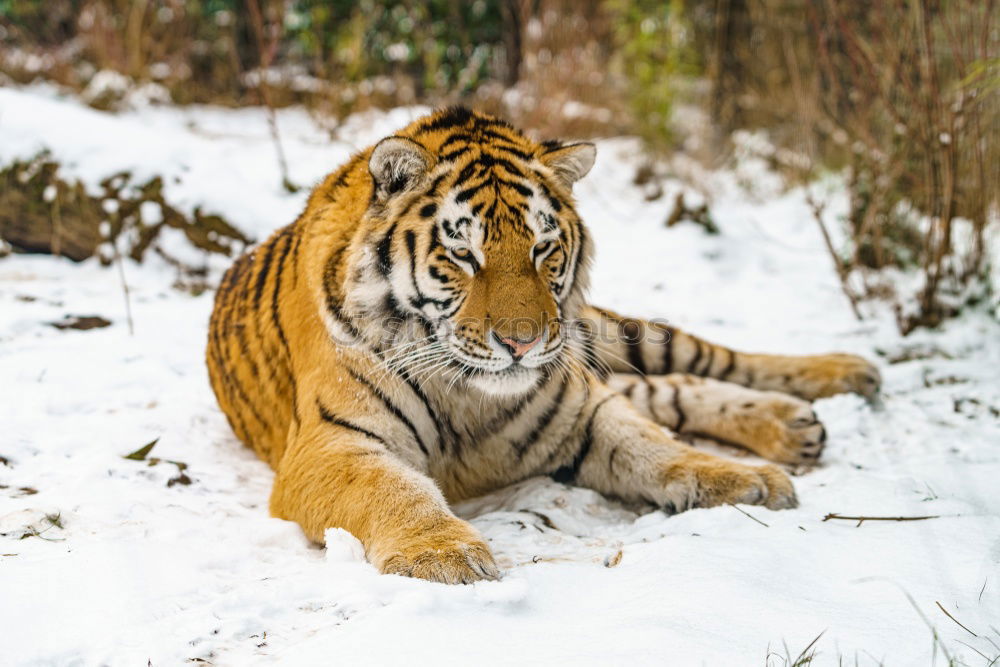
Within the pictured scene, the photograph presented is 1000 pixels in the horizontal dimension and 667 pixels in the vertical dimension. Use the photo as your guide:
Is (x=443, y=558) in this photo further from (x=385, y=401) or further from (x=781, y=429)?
(x=781, y=429)

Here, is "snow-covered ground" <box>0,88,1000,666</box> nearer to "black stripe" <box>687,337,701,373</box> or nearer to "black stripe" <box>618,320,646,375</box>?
"black stripe" <box>687,337,701,373</box>

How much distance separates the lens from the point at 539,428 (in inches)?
101

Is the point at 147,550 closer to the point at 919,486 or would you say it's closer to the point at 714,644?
the point at 714,644

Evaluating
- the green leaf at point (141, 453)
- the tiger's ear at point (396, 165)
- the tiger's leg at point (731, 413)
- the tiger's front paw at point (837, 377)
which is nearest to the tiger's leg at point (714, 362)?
the tiger's front paw at point (837, 377)

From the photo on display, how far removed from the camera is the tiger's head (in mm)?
2195

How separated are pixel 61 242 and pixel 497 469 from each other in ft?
11.6

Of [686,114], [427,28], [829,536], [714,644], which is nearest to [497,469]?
[829,536]

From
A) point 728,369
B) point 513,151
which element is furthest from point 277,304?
point 728,369

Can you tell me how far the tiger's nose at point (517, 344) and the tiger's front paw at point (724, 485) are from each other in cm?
63

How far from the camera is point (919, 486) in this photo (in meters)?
2.31

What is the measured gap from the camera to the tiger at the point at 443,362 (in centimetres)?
217

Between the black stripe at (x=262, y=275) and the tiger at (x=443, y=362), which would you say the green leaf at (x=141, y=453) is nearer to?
the tiger at (x=443, y=362)

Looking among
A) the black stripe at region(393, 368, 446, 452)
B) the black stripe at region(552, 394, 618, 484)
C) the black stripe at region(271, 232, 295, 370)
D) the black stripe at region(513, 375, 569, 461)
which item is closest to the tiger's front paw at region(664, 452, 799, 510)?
the black stripe at region(552, 394, 618, 484)

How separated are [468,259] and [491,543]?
31.4 inches
